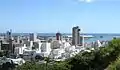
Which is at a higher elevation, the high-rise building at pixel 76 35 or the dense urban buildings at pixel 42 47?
the high-rise building at pixel 76 35

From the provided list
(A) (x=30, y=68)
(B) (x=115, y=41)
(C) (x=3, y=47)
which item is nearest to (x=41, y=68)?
(A) (x=30, y=68)

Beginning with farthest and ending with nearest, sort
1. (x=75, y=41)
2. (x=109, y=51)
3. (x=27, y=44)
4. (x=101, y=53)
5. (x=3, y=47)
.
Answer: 1. (x=75, y=41)
2. (x=27, y=44)
3. (x=3, y=47)
4. (x=101, y=53)
5. (x=109, y=51)

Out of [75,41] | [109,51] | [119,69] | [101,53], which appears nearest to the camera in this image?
[119,69]

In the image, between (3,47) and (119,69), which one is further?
(3,47)

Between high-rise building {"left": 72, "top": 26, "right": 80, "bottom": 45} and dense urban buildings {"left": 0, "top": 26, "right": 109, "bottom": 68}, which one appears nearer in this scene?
dense urban buildings {"left": 0, "top": 26, "right": 109, "bottom": 68}

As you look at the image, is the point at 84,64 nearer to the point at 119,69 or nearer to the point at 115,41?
the point at 115,41

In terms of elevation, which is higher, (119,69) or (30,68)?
(119,69)

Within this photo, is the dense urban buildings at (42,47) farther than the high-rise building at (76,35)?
No

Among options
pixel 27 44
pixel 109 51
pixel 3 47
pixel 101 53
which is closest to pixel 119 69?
pixel 109 51

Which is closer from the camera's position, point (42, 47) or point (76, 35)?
point (42, 47)

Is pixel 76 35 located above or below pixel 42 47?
above
